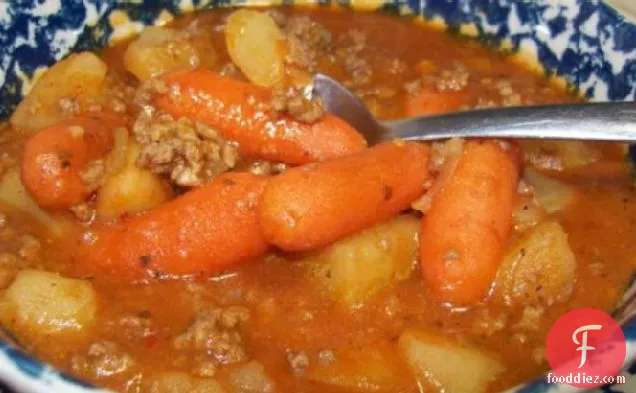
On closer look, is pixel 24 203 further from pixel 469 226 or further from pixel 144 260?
pixel 469 226

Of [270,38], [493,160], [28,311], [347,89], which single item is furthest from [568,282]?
[28,311]

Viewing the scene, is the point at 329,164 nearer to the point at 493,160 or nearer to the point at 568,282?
the point at 493,160

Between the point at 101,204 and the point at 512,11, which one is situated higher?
the point at 512,11

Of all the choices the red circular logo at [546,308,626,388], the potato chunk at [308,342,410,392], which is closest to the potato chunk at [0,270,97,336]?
the potato chunk at [308,342,410,392]

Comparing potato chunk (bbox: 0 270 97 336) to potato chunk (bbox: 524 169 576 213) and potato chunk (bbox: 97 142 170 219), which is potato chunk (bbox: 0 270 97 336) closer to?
potato chunk (bbox: 97 142 170 219)

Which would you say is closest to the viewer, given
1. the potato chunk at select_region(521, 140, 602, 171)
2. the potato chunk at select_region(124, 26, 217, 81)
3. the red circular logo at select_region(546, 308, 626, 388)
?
the red circular logo at select_region(546, 308, 626, 388)

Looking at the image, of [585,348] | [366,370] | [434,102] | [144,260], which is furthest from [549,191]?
[144,260]

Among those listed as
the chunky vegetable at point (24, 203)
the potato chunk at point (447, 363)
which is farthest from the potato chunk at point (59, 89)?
the potato chunk at point (447, 363)
